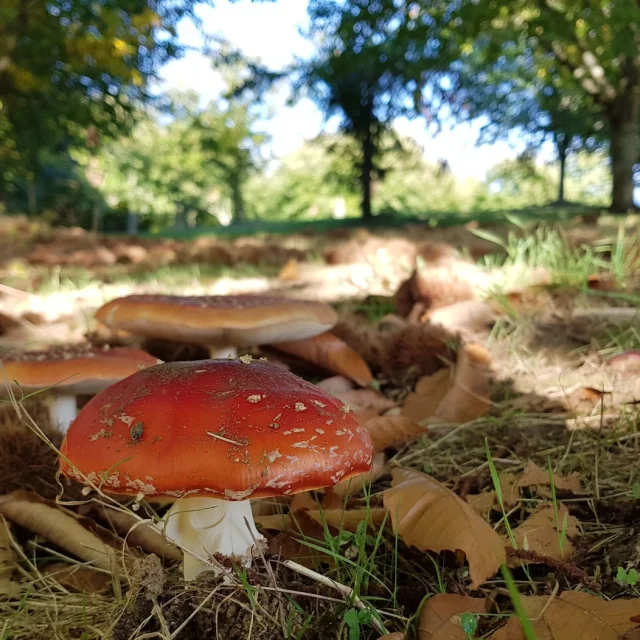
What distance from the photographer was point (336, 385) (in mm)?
2014

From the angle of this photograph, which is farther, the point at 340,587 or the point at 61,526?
the point at 61,526

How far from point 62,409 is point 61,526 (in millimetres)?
648

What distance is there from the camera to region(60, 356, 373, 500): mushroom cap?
0.91 m

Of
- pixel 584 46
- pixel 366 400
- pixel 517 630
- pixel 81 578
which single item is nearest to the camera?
pixel 517 630

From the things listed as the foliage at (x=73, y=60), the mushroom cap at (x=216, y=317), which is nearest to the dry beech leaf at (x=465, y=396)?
the mushroom cap at (x=216, y=317)

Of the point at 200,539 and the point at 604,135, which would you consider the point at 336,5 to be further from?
the point at 604,135

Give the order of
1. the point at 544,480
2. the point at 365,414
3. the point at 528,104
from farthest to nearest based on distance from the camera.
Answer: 1. the point at 528,104
2. the point at 365,414
3. the point at 544,480

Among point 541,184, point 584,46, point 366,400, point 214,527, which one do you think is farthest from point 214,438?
point 541,184

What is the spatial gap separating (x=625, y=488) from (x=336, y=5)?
25.3 ft

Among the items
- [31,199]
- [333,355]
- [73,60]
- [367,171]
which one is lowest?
[333,355]

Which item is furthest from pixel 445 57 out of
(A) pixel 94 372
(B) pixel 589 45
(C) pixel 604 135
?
(C) pixel 604 135

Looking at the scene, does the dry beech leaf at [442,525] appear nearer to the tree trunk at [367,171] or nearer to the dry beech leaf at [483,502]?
the dry beech leaf at [483,502]

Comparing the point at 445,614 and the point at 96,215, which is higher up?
the point at 96,215

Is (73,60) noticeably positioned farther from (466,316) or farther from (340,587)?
(340,587)
